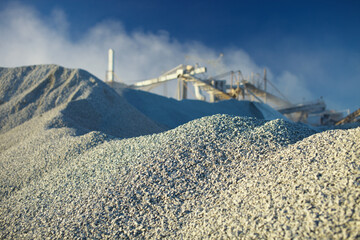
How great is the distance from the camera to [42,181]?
21.1 feet

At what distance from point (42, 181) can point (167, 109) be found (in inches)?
413

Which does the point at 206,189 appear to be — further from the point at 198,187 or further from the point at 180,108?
the point at 180,108

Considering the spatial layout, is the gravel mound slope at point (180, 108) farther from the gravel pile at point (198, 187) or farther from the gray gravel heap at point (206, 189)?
the gray gravel heap at point (206, 189)

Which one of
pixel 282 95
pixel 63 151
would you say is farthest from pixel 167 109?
pixel 282 95

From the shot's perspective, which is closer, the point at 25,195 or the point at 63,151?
the point at 25,195

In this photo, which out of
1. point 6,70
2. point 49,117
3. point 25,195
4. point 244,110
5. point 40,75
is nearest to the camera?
point 25,195

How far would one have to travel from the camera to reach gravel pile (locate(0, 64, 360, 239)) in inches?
128

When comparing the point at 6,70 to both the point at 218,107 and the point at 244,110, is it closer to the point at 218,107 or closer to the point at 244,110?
the point at 218,107

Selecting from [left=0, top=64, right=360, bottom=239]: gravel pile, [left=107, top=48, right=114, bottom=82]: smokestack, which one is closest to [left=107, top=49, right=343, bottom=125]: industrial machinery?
[left=107, top=48, right=114, bottom=82]: smokestack

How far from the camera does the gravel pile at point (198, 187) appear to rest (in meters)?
3.24

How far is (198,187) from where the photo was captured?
4.62 metres

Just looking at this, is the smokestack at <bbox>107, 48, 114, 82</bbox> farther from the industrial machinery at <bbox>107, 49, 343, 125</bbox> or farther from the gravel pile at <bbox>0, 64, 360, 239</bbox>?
the gravel pile at <bbox>0, 64, 360, 239</bbox>

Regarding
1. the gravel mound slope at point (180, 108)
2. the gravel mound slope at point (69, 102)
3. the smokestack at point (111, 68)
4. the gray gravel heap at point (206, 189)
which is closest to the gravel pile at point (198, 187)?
the gray gravel heap at point (206, 189)

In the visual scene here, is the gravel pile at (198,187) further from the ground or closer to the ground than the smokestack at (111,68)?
closer to the ground
